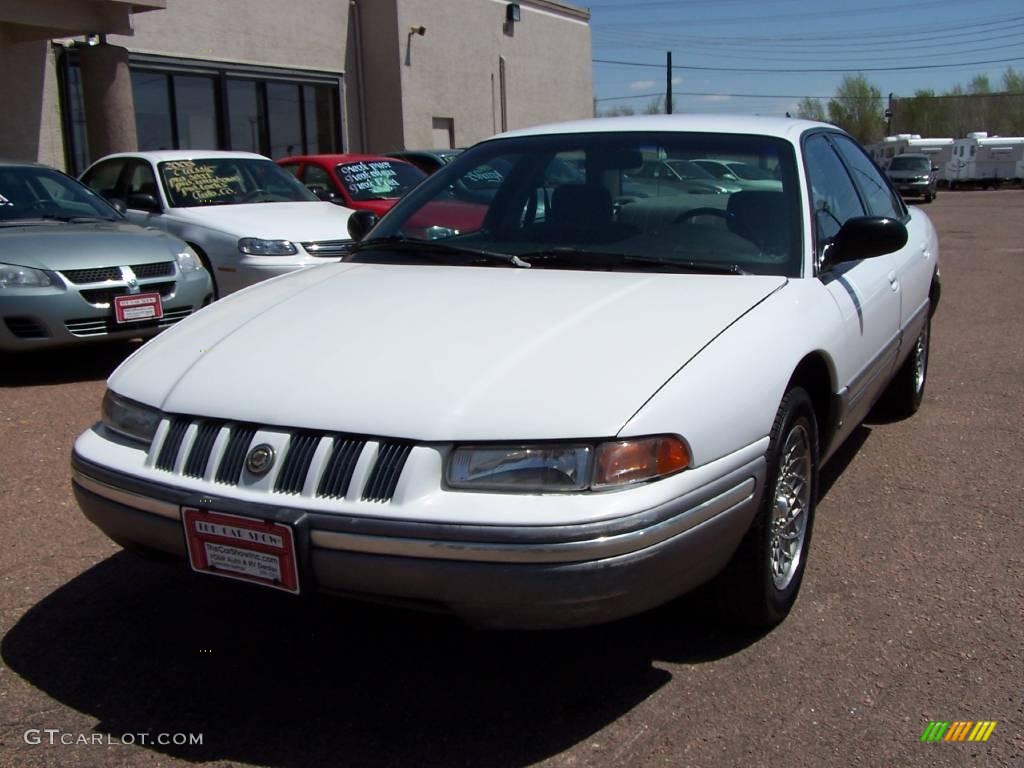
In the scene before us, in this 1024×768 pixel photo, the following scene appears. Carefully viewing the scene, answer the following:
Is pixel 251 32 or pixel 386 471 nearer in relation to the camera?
pixel 386 471

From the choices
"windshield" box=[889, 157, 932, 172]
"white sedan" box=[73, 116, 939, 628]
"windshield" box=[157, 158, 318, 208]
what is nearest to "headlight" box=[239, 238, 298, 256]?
"windshield" box=[157, 158, 318, 208]

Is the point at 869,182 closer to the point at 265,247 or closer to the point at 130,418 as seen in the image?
the point at 130,418

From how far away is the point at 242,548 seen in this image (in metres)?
2.52

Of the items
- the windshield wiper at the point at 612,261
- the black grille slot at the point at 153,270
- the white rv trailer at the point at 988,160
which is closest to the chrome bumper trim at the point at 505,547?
Answer: the windshield wiper at the point at 612,261

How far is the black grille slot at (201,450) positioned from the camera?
264cm

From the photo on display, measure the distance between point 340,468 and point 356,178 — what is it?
8781 mm

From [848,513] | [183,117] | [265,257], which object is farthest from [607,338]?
[183,117]

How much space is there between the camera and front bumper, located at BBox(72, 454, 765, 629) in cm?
233

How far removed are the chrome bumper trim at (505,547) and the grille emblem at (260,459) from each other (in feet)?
0.75

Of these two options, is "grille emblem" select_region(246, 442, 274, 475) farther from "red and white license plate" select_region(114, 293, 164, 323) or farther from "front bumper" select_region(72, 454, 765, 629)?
"red and white license plate" select_region(114, 293, 164, 323)

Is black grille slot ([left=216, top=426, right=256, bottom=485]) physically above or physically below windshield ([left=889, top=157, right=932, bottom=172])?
below

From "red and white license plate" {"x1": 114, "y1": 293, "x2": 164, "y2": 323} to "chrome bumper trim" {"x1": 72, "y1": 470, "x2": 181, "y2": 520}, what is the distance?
3.81m

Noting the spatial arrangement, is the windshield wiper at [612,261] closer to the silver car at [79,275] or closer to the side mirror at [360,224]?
the side mirror at [360,224]

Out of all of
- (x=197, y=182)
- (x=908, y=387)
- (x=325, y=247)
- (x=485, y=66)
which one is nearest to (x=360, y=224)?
(x=908, y=387)
